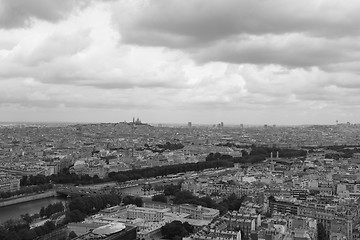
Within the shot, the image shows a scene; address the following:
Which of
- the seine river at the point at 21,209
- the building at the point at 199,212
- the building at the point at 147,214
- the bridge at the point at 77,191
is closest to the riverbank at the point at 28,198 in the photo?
the seine river at the point at 21,209

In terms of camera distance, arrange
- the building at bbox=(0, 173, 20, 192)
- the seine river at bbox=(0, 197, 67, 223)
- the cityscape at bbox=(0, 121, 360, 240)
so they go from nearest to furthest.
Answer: the cityscape at bbox=(0, 121, 360, 240) < the seine river at bbox=(0, 197, 67, 223) < the building at bbox=(0, 173, 20, 192)

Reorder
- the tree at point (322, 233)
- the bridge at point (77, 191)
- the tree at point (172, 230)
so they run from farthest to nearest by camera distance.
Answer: the bridge at point (77, 191) < the tree at point (322, 233) < the tree at point (172, 230)

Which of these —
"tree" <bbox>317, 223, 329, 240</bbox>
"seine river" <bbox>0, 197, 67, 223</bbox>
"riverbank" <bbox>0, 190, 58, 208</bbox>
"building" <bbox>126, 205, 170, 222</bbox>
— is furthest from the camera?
"riverbank" <bbox>0, 190, 58, 208</bbox>

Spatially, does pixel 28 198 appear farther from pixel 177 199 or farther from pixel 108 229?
pixel 108 229

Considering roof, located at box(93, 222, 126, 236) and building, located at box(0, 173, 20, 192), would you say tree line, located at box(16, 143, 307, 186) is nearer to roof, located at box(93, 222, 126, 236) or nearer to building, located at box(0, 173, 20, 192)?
building, located at box(0, 173, 20, 192)

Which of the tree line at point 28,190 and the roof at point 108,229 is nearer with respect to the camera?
the roof at point 108,229

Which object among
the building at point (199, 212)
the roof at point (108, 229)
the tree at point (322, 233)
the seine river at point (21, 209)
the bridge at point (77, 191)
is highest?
the roof at point (108, 229)

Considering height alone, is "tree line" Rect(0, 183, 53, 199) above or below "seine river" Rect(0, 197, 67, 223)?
above

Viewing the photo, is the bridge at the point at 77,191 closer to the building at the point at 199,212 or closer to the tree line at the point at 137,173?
the tree line at the point at 137,173

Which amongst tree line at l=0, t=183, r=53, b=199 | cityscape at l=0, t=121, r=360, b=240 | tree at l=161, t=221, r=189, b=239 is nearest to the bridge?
cityscape at l=0, t=121, r=360, b=240

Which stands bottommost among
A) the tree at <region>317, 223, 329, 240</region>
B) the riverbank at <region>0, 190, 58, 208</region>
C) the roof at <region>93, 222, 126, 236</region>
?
the riverbank at <region>0, 190, 58, 208</region>

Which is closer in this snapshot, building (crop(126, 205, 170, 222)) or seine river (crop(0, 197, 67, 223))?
building (crop(126, 205, 170, 222))

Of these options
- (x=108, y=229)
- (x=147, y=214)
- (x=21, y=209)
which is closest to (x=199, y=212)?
(x=147, y=214)
